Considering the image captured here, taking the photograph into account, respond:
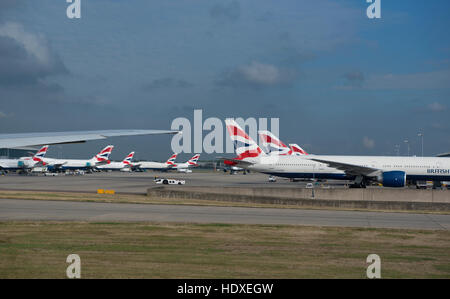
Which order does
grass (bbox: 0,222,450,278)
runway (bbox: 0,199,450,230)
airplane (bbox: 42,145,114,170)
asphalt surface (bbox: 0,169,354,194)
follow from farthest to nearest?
airplane (bbox: 42,145,114,170), asphalt surface (bbox: 0,169,354,194), runway (bbox: 0,199,450,230), grass (bbox: 0,222,450,278)

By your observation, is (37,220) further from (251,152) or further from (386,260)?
(251,152)

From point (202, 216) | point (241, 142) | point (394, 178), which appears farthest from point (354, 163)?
point (202, 216)

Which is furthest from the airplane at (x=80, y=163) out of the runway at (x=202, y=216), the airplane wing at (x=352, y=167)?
the runway at (x=202, y=216)

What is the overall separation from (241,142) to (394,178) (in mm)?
18824

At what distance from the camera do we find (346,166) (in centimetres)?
4994

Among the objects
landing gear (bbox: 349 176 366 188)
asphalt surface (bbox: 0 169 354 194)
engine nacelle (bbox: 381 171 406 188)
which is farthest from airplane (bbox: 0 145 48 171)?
engine nacelle (bbox: 381 171 406 188)

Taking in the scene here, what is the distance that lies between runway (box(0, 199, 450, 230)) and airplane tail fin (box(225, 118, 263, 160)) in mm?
31183

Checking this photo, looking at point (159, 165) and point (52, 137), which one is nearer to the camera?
point (52, 137)

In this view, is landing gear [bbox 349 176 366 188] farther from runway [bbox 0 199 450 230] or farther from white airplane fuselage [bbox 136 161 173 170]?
white airplane fuselage [bbox 136 161 173 170]

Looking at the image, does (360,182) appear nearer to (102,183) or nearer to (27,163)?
(102,183)

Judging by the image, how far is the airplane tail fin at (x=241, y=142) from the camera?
5647 centimetres

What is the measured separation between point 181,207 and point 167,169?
131m

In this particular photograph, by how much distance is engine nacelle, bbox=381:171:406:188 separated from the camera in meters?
47.3
